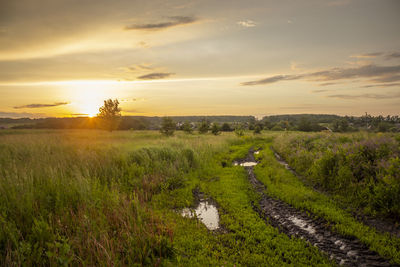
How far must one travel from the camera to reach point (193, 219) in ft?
22.8

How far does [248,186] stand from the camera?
1041 cm

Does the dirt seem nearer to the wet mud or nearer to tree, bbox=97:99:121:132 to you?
the wet mud

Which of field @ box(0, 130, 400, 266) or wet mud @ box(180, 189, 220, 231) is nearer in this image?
field @ box(0, 130, 400, 266)

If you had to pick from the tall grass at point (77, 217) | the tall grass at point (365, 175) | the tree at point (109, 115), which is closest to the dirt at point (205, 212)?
the tall grass at point (77, 217)

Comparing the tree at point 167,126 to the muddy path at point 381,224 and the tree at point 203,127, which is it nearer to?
the tree at point 203,127

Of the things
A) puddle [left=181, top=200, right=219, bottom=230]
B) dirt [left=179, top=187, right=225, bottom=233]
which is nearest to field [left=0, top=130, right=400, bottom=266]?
dirt [left=179, top=187, right=225, bottom=233]

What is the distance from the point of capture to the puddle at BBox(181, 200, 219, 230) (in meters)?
6.66

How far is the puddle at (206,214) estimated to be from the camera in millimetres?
6662

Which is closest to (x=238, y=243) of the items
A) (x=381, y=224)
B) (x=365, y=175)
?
(x=381, y=224)

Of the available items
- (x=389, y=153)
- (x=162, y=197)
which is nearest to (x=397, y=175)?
(x=389, y=153)

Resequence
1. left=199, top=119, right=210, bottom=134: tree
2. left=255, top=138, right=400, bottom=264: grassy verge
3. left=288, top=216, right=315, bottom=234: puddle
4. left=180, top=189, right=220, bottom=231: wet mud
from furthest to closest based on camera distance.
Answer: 1. left=199, top=119, right=210, bottom=134: tree
2. left=180, top=189, right=220, bottom=231: wet mud
3. left=288, top=216, right=315, bottom=234: puddle
4. left=255, top=138, right=400, bottom=264: grassy verge

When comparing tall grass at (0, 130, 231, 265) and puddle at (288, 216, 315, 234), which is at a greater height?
tall grass at (0, 130, 231, 265)

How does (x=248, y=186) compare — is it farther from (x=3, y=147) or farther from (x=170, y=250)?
(x=3, y=147)

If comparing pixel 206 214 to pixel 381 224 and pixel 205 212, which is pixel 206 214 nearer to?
pixel 205 212
